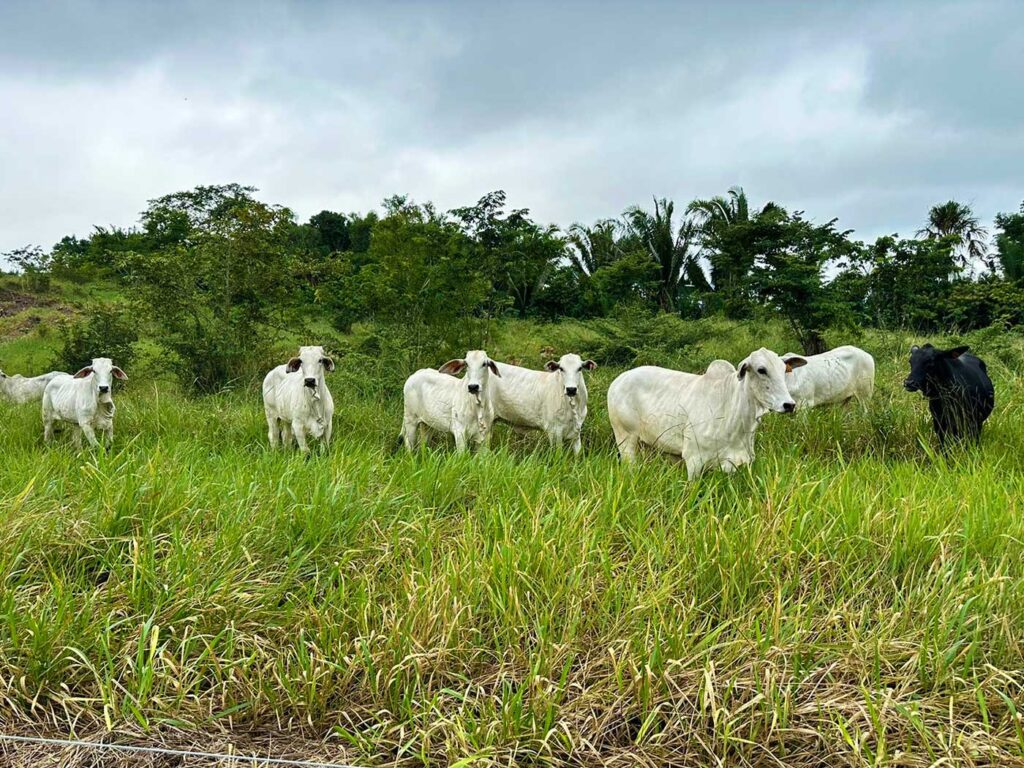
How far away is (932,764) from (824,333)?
35.5 feet

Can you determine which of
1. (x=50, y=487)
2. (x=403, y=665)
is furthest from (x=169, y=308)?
(x=403, y=665)

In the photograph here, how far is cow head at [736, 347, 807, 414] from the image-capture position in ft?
13.7

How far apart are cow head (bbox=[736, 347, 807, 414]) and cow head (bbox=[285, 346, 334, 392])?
151 inches

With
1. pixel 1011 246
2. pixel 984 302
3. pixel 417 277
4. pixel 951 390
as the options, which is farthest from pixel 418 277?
pixel 1011 246

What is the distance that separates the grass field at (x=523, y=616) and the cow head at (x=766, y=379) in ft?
1.50

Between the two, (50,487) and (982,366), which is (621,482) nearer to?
(50,487)

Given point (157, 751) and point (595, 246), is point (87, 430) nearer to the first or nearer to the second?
point (157, 751)

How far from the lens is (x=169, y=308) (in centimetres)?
1062

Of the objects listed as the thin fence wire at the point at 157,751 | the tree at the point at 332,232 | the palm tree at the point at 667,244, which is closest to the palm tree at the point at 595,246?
the palm tree at the point at 667,244

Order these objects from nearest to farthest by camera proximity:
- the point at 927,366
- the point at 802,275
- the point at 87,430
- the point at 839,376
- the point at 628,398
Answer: the point at 628,398
the point at 927,366
the point at 87,430
the point at 839,376
the point at 802,275

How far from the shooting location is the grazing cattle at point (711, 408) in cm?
430

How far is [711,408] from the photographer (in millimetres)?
4590

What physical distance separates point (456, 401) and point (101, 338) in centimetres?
859

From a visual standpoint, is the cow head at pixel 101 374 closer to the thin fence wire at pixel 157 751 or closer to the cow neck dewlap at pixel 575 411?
the cow neck dewlap at pixel 575 411
